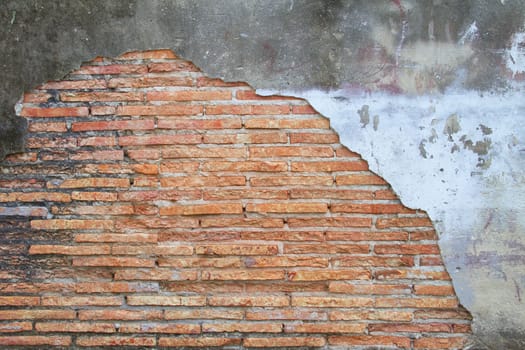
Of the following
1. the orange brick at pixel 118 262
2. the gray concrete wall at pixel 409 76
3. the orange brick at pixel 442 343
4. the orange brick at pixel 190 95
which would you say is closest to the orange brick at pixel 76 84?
the gray concrete wall at pixel 409 76

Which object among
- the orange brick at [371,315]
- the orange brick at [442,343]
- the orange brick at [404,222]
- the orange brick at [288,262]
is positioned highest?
the orange brick at [404,222]

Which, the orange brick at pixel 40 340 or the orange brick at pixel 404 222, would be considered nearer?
the orange brick at pixel 404 222

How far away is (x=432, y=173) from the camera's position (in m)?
2.97

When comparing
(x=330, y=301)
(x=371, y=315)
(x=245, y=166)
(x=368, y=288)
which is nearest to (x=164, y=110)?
(x=245, y=166)

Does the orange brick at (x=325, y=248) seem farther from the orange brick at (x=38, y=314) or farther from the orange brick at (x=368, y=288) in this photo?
the orange brick at (x=38, y=314)

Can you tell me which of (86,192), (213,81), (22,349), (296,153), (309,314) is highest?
(213,81)

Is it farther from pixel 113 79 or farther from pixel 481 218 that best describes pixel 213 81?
pixel 481 218

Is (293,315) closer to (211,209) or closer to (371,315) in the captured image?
(371,315)

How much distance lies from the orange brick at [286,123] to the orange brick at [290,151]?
12cm

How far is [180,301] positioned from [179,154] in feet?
2.87

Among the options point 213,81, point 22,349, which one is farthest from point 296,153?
point 22,349

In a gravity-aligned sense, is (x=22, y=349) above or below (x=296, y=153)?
below

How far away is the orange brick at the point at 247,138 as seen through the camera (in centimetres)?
301

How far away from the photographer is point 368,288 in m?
3.03
